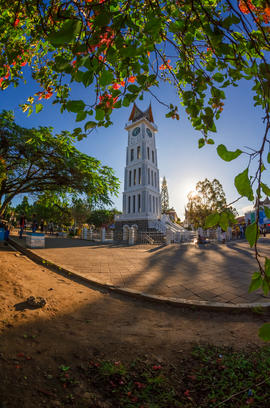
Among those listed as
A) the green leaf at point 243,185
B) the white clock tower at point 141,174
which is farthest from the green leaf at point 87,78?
the white clock tower at point 141,174

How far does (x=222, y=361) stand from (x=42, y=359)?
188 centimetres

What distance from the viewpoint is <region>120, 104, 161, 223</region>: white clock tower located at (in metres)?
26.0

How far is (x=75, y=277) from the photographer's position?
4984 millimetres

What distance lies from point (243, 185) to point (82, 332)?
105 inches

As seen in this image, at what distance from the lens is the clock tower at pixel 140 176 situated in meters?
25.7

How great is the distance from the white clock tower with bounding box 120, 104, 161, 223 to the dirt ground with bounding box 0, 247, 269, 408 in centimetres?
2060

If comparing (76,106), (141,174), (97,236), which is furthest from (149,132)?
(76,106)

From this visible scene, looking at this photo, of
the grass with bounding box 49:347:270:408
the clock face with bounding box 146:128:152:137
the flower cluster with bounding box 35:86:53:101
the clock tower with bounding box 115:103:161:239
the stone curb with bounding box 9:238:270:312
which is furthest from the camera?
the clock face with bounding box 146:128:152:137

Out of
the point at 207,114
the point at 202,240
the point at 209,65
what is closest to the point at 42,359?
the point at 207,114

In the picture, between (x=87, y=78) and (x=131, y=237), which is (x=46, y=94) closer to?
(x=87, y=78)

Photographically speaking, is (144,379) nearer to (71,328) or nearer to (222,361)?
(222,361)

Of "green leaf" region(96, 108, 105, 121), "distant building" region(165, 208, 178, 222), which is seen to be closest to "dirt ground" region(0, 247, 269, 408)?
"green leaf" region(96, 108, 105, 121)

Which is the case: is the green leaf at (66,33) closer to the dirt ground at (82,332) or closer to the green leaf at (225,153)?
the green leaf at (225,153)

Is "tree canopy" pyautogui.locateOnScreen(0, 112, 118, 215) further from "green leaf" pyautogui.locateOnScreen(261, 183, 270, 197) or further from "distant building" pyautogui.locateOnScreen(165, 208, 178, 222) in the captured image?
"distant building" pyautogui.locateOnScreen(165, 208, 178, 222)
